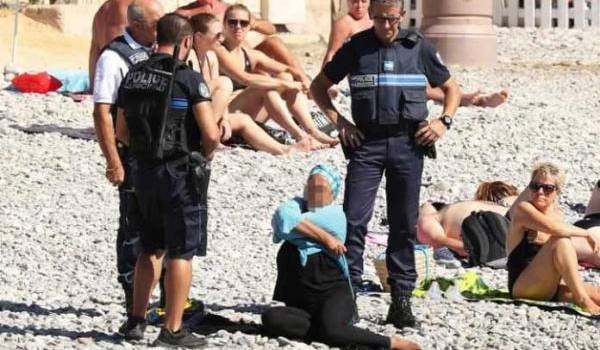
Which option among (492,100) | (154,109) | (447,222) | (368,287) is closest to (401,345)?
(154,109)

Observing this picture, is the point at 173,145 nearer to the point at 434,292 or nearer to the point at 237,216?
the point at 434,292

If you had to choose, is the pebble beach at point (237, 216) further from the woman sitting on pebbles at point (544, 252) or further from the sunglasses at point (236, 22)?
the sunglasses at point (236, 22)

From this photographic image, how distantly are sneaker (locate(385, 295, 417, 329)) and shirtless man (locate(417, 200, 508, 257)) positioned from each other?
244 cm

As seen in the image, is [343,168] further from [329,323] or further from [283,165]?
[329,323]

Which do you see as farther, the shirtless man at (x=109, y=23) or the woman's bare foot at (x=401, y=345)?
the shirtless man at (x=109, y=23)

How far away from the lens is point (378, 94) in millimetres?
8211

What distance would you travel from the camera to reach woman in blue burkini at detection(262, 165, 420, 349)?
7859 millimetres

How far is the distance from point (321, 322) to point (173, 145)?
1.06 m

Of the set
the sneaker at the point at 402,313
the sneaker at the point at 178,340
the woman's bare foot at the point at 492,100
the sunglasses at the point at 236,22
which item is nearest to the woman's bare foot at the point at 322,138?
the sunglasses at the point at 236,22

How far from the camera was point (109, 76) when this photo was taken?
8.05 metres

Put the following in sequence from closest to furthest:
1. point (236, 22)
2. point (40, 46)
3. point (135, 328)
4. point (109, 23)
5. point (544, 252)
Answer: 1. point (135, 328)
2. point (544, 252)
3. point (109, 23)
4. point (236, 22)
5. point (40, 46)

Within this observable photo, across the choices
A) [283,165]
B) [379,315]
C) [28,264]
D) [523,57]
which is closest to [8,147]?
[283,165]

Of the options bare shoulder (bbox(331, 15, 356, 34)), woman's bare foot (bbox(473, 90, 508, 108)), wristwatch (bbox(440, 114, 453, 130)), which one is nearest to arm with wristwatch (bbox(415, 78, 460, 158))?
wristwatch (bbox(440, 114, 453, 130))

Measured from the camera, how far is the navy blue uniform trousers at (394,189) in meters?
8.27
